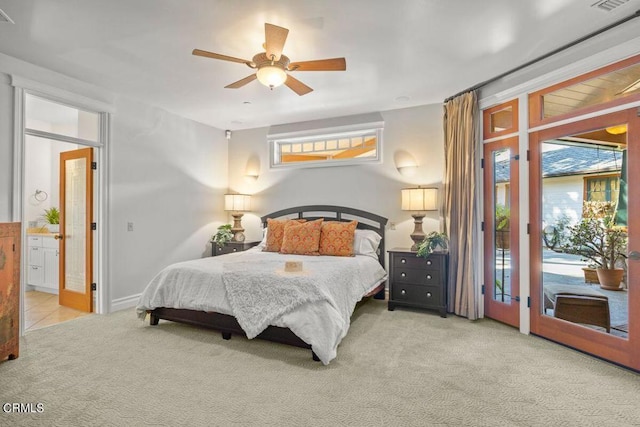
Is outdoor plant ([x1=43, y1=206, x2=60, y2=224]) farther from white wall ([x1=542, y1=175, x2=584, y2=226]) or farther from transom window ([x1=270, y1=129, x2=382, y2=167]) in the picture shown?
white wall ([x1=542, y1=175, x2=584, y2=226])

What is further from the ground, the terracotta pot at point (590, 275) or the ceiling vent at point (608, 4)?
the ceiling vent at point (608, 4)

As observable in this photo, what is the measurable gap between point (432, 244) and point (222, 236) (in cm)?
322

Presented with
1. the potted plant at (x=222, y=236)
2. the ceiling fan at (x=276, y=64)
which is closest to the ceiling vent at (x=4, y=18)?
the ceiling fan at (x=276, y=64)

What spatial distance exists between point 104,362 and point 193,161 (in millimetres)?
3355

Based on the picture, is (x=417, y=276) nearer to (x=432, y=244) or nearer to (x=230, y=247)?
(x=432, y=244)

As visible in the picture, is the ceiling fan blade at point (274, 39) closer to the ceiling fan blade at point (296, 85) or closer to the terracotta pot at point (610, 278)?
the ceiling fan blade at point (296, 85)

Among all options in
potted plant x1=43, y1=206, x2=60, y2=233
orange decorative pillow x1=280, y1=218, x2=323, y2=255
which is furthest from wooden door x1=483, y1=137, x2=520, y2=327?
potted plant x1=43, y1=206, x2=60, y2=233

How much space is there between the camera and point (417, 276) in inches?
163

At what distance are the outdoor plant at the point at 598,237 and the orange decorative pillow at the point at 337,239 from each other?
2322 millimetres

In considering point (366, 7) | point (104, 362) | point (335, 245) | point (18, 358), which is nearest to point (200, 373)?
point (104, 362)

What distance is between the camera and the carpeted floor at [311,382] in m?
2.02

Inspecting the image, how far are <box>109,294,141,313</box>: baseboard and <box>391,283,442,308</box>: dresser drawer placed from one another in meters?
3.40

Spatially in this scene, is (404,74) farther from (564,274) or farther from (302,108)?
(564,274)

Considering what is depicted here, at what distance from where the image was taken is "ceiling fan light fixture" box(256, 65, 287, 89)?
2.71 meters
